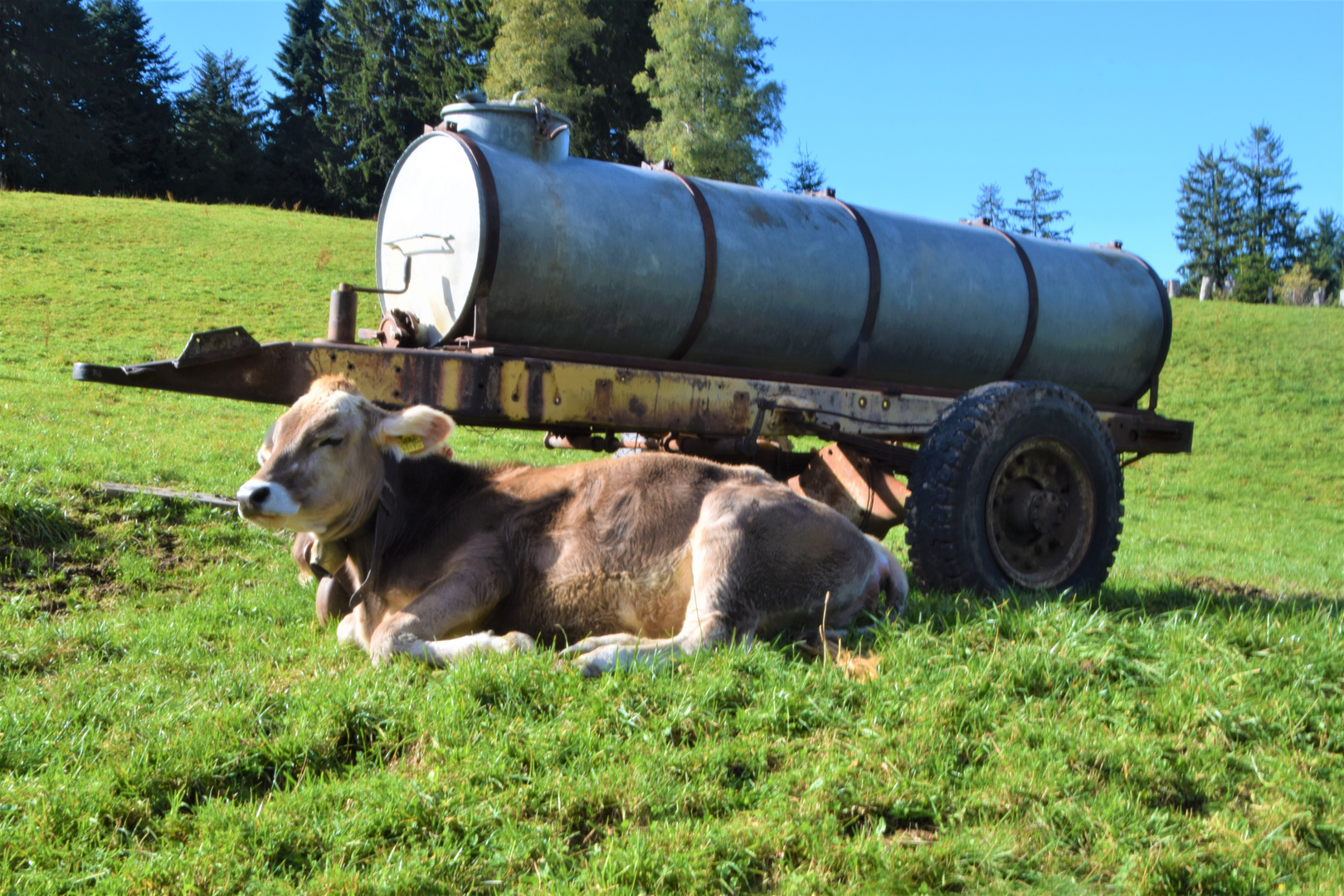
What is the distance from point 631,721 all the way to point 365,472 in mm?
1931

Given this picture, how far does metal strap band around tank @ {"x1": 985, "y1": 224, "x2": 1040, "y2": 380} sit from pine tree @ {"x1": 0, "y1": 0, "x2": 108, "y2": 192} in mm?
49768

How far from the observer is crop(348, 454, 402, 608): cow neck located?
Answer: 471 centimetres

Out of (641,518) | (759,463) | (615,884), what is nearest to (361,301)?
(759,463)

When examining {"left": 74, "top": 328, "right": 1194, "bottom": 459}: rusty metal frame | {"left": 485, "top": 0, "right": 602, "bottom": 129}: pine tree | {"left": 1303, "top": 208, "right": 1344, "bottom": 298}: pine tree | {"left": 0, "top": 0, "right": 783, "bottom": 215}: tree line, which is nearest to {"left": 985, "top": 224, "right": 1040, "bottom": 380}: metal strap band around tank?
{"left": 74, "top": 328, "right": 1194, "bottom": 459}: rusty metal frame

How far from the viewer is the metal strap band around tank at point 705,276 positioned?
19.5ft

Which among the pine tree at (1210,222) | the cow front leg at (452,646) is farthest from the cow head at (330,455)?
the pine tree at (1210,222)

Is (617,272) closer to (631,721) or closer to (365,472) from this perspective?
(365,472)

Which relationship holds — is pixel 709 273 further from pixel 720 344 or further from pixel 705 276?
pixel 720 344

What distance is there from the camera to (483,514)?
4895 millimetres

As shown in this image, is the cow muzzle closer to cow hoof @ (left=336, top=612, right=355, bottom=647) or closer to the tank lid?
cow hoof @ (left=336, top=612, right=355, bottom=647)

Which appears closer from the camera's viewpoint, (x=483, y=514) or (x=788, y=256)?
(x=483, y=514)

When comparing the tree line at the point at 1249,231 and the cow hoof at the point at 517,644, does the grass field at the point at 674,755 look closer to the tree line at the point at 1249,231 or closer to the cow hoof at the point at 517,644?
the cow hoof at the point at 517,644

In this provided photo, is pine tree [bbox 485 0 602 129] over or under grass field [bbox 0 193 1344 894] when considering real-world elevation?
over

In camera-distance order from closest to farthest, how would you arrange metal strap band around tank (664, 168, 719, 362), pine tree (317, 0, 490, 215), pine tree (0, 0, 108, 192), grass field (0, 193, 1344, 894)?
grass field (0, 193, 1344, 894), metal strap band around tank (664, 168, 719, 362), pine tree (0, 0, 108, 192), pine tree (317, 0, 490, 215)
